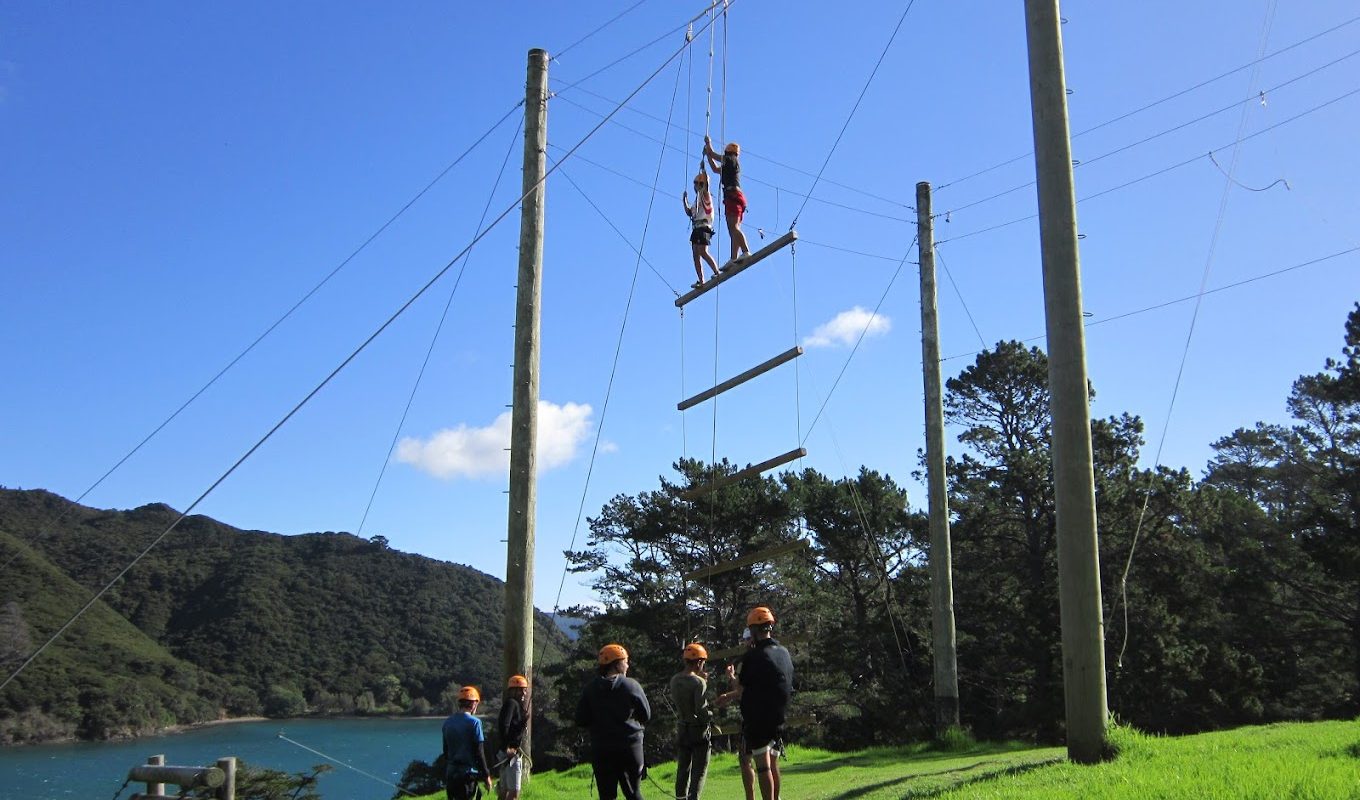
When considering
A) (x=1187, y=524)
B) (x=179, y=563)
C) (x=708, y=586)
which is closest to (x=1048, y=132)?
(x=708, y=586)

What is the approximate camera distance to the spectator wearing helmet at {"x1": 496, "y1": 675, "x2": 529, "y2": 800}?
32.5 ft

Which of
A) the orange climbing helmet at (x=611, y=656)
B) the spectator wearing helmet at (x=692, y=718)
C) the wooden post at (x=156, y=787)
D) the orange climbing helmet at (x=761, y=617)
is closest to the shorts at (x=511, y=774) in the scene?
the spectator wearing helmet at (x=692, y=718)

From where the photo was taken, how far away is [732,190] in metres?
12.4

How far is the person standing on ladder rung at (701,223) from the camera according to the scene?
12398mm

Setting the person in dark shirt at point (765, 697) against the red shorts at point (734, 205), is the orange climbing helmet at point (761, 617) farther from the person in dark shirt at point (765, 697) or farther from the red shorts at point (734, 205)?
the red shorts at point (734, 205)

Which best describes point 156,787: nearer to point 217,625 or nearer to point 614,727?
point 614,727

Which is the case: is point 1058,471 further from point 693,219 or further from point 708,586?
point 708,586

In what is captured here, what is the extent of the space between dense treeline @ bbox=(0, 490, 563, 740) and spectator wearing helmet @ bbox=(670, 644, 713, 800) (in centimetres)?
5660

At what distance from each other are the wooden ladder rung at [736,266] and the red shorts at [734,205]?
1.78 ft

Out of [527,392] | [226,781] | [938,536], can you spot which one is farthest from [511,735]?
[938,536]

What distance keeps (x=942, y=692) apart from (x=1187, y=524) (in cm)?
2127

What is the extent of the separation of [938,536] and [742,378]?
626cm

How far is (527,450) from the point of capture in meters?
12.4

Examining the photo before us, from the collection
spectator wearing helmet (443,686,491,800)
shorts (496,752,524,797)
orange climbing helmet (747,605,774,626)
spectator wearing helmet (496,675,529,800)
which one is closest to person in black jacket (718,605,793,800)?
orange climbing helmet (747,605,774,626)
